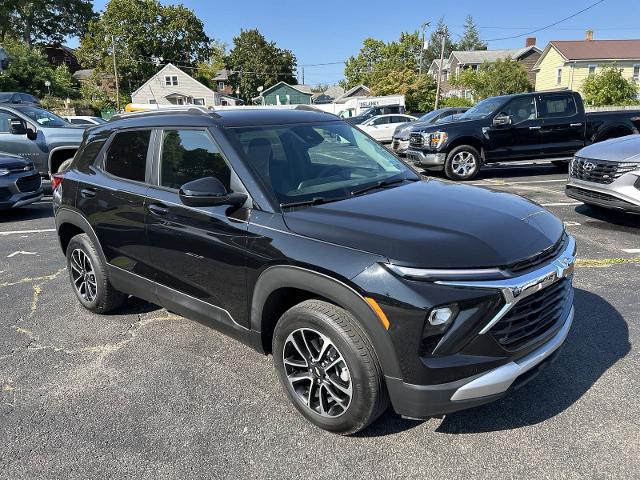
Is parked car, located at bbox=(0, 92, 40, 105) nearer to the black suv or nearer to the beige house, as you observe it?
the black suv

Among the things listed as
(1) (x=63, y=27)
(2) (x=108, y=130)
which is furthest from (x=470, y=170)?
(1) (x=63, y=27)

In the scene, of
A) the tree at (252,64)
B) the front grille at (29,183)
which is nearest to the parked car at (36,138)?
the front grille at (29,183)

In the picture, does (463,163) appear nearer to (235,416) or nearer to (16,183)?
(16,183)

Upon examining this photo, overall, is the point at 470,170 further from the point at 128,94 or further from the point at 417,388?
the point at 128,94

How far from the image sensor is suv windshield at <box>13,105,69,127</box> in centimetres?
1114

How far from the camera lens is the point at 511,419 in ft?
9.39

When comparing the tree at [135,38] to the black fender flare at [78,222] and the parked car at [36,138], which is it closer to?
the parked car at [36,138]

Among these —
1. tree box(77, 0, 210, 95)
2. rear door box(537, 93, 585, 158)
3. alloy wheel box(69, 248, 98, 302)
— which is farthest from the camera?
tree box(77, 0, 210, 95)

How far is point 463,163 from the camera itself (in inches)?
450

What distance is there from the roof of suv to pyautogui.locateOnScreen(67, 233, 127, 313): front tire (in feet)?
3.62

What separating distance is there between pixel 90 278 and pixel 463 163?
8.98 metres

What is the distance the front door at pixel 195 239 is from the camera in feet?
10.0

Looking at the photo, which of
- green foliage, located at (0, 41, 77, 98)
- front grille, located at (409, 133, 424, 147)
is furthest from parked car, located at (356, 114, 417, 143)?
green foliage, located at (0, 41, 77, 98)

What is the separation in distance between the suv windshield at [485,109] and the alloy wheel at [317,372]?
10.1 m
